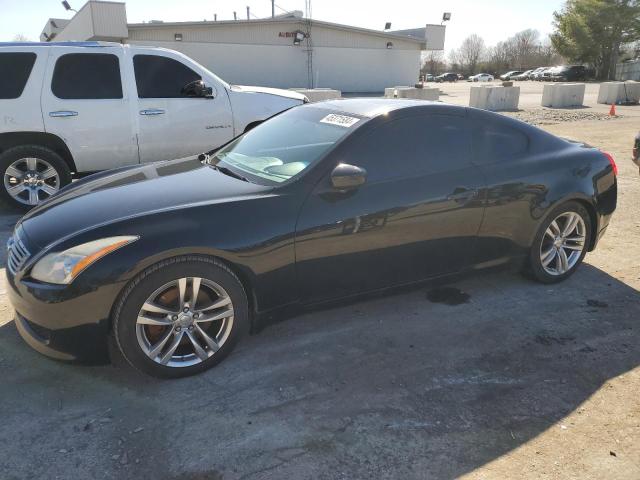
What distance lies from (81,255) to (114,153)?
14.0 feet

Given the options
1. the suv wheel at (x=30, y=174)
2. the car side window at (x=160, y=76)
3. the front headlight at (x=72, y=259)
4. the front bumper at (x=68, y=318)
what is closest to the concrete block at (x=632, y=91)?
the car side window at (x=160, y=76)

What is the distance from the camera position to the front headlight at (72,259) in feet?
8.86

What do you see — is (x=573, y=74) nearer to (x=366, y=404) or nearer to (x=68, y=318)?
(x=366, y=404)

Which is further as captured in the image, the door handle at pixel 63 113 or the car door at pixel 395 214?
the door handle at pixel 63 113

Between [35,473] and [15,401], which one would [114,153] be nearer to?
[15,401]

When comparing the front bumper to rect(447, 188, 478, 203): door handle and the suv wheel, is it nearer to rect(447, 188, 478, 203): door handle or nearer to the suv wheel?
rect(447, 188, 478, 203): door handle

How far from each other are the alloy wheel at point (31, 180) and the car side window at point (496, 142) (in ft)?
16.7

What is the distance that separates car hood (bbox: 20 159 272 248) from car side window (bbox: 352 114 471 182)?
75cm

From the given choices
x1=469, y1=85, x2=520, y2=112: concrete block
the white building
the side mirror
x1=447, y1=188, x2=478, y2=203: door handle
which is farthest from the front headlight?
the white building

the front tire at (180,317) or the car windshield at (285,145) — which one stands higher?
the car windshield at (285,145)

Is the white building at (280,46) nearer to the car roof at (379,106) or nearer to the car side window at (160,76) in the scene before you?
the car side window at (160,76)

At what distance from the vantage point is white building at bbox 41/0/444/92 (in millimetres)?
26141

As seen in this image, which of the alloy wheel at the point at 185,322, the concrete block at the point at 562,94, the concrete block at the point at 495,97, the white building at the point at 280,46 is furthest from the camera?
the white building at the point at 280,46

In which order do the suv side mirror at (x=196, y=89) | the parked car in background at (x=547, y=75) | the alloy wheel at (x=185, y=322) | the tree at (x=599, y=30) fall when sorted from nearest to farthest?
the alloy wheel at (x=185, y=322) < the suv side mirror at (x=196, y=89) < the tree at (x=599, y=30) < the parked car in background at (x=547, y=75)
